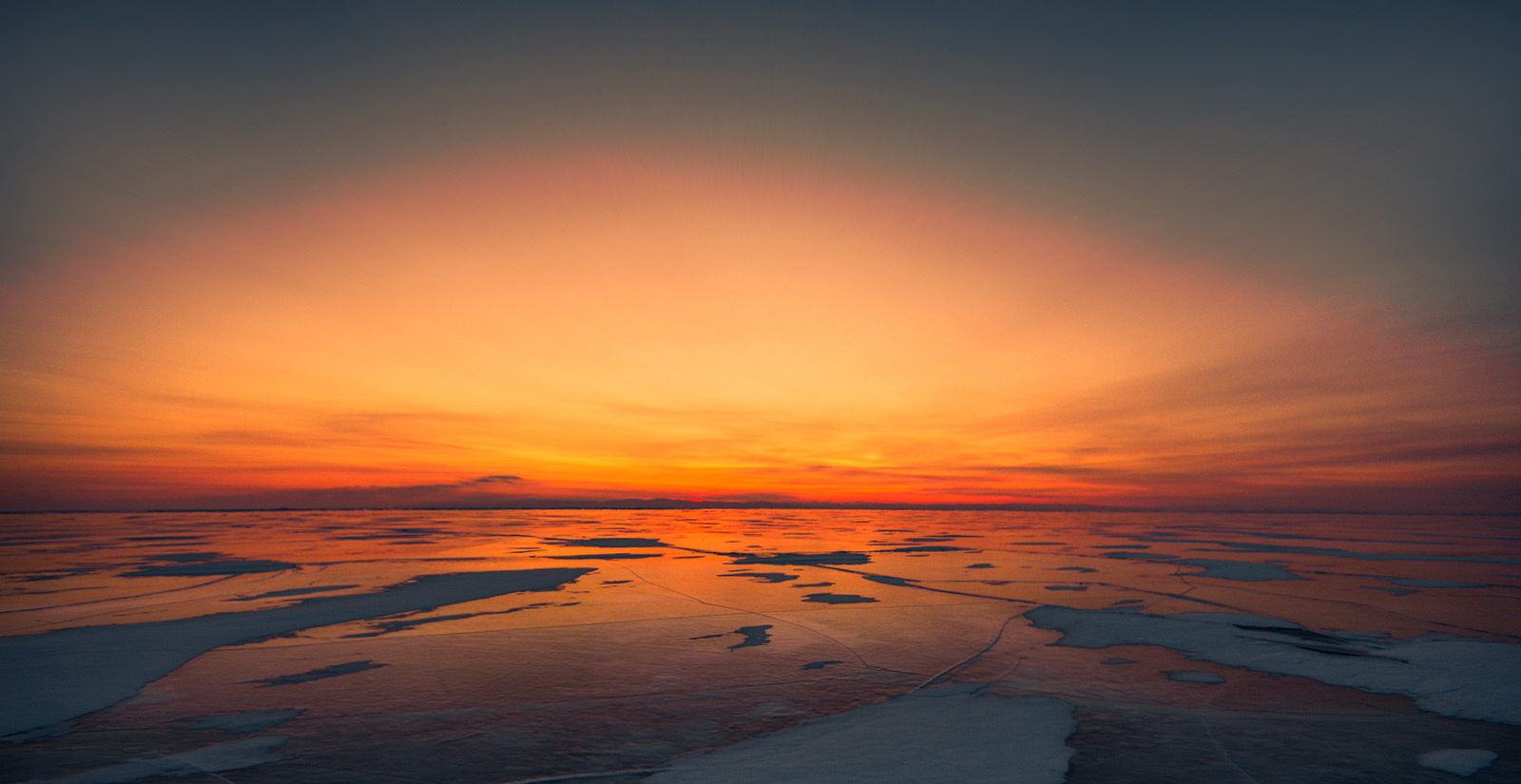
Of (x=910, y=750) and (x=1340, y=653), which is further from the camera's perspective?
(x=1340, y=653)

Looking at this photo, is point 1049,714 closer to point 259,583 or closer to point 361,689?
point 361,689

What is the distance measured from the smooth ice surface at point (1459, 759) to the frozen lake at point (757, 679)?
0.07 ft

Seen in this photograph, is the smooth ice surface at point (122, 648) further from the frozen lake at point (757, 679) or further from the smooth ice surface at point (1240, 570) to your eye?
the smooth ice surface at point (1240, 570)

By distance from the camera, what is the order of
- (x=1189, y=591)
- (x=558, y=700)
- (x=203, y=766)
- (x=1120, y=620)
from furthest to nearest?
1. (x=1189, y=591)
2. (x=1120, y=620)
3. (x=558, y=700)
4. (x=203, y=766)

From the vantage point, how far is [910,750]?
4.71m

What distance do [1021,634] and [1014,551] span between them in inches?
571

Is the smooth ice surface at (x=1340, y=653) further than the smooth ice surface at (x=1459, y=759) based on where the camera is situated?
Yes

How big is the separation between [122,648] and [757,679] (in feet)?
25.8

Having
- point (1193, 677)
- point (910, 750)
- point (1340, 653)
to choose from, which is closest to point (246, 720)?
point (910, 750)

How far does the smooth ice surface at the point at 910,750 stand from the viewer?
168 inches

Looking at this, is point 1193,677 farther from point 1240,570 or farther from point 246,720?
point 1240,570

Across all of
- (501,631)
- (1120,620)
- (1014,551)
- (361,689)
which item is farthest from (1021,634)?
(1014,551)

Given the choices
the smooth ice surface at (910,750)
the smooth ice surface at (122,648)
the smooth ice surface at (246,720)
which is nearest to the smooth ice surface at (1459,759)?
Answer: the smooth ice surface at (910,750)

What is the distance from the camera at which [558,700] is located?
598 cm
